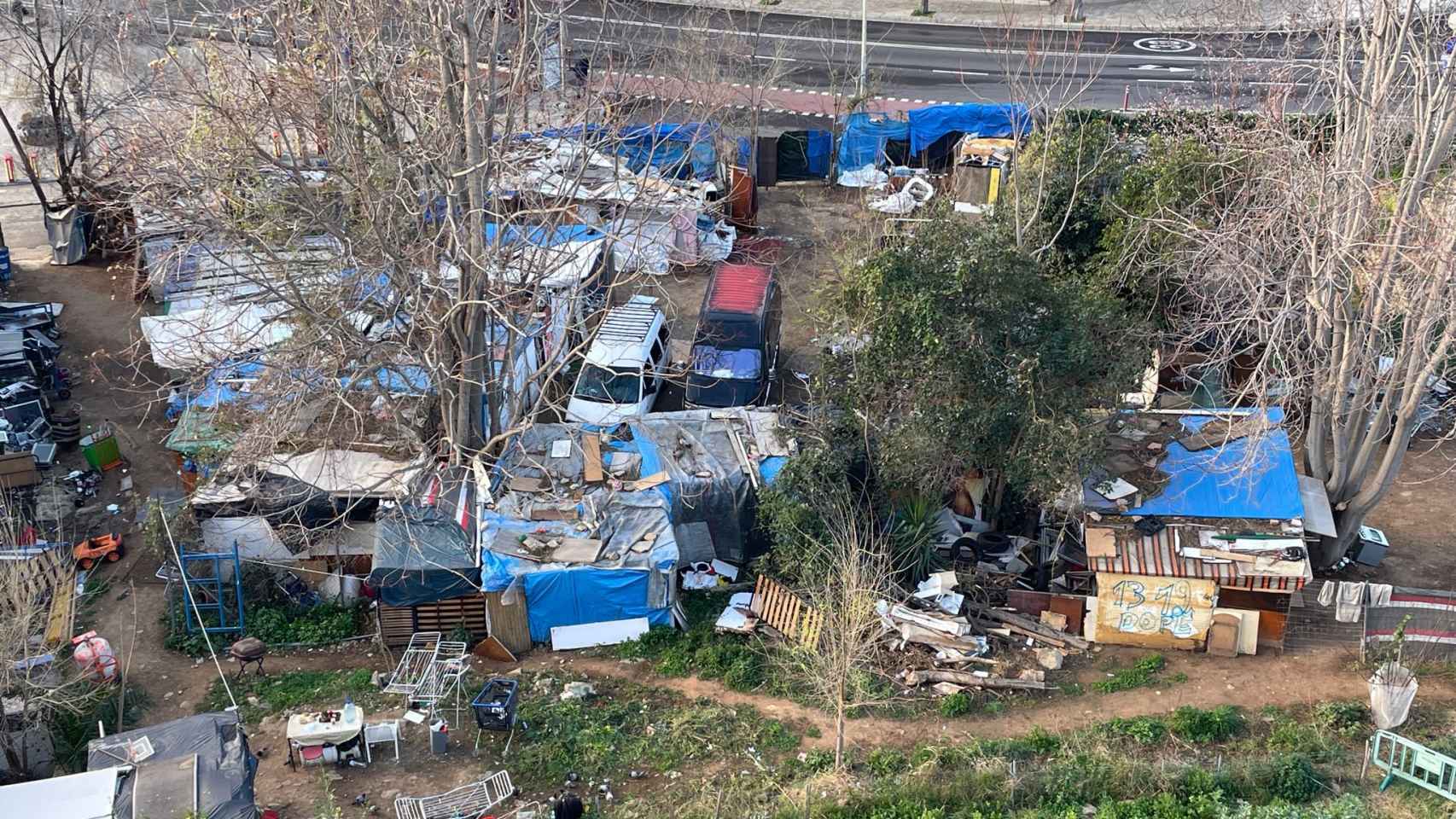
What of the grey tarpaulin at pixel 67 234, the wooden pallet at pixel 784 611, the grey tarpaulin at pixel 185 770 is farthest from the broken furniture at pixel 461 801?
the grey tarpaulin at pixel 67 234

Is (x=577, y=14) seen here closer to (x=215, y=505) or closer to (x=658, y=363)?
(x=658, y=363)

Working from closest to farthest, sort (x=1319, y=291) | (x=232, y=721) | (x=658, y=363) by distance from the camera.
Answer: (x=232, y=721) → (x=1319, y=291) → (x=658, y=363)

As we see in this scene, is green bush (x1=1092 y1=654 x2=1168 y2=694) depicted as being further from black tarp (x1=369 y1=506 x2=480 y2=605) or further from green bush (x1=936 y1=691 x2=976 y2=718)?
black tarp (x1=369 y1=506 x2=480 y2=605)

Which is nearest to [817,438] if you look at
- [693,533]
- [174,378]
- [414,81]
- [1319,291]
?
[693,533]

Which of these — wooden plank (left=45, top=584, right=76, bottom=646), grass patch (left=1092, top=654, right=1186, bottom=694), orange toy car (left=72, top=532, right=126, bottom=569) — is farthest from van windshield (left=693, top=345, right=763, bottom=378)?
wooden plank (left=45, top=584, right=76, bottom=646)

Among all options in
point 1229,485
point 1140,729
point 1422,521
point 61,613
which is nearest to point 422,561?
point 61,613

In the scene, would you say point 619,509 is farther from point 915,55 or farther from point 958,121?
point 915,55

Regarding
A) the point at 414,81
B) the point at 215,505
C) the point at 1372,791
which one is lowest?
the point at 1372,791

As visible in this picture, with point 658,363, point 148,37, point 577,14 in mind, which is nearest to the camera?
point 658,363
